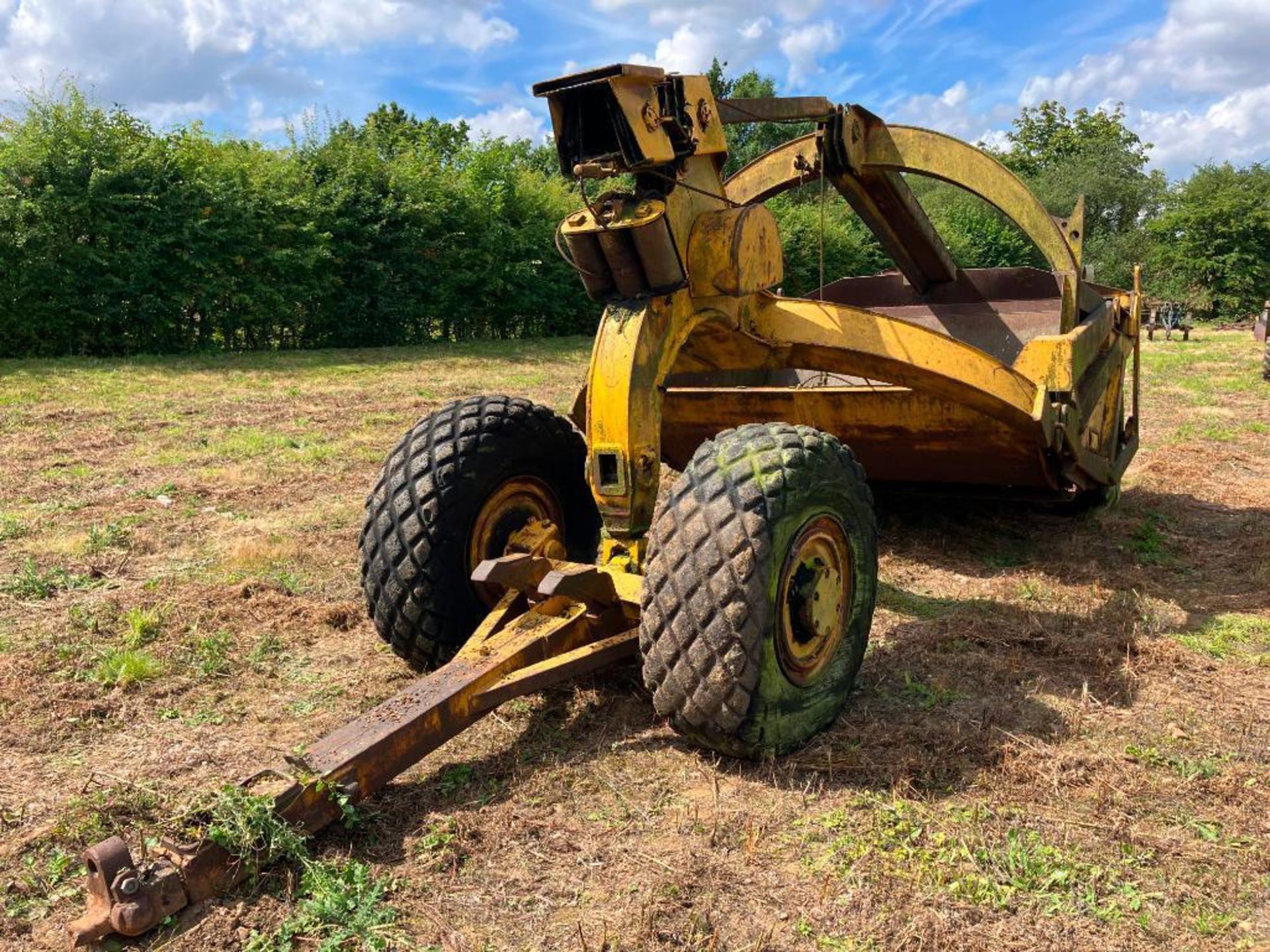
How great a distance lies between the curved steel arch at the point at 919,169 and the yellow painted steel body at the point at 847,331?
0.01 meters

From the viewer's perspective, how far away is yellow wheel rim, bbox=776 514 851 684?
3.12 metres

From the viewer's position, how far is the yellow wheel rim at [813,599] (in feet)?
10.2

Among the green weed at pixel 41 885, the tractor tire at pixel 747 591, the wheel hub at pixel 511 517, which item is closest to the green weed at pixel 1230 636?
the tractor tire at pixel 747 591

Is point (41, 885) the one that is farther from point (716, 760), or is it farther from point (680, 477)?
point (680, 477)

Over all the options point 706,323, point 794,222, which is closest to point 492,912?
point 706,323

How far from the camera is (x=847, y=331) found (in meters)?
4.08

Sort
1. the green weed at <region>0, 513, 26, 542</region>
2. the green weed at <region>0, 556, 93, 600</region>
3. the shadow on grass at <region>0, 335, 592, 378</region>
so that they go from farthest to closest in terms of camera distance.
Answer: the shadow on grass at <region>0, 335, 592, 378</region> → the green weed at <region>0, 513, 26, 542</region> → the green weed at <region>0, 556, 93, 600</region>

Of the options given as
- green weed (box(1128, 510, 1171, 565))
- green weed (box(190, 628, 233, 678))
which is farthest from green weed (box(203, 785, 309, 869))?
green weed (box(1128, 510, 1171, 565))

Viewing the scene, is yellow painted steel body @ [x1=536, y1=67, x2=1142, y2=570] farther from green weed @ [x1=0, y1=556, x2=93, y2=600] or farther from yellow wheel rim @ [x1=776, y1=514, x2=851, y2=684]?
green weed @ [x1=0, y1=556, x2=93, y2=600]

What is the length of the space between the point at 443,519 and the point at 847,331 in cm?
181

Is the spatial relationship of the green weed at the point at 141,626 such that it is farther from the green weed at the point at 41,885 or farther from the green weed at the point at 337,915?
the green weed at the point at 337,915

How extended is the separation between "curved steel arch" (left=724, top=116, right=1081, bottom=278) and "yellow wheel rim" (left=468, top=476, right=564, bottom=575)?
1913 mm

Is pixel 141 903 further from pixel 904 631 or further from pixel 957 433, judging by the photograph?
pixel 957 433

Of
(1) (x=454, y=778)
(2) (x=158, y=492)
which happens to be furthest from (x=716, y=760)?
(2) (x=158, y=492)
